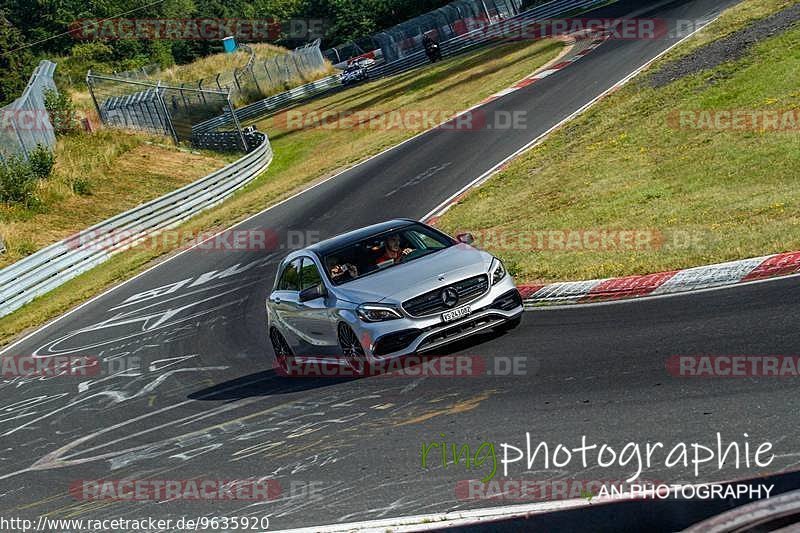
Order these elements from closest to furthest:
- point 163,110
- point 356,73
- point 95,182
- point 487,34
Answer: point 95,182, point 163,110, point 487,34, point 356,73

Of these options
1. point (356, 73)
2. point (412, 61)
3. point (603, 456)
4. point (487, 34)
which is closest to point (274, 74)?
point (356, 73)

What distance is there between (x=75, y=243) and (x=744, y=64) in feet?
61.2

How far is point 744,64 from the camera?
24.1 metres

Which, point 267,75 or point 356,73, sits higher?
point 267,75

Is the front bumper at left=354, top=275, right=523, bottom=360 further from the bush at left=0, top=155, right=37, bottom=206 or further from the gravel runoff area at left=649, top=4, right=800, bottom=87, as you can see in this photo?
the bush at left=0, top=155, right=37, bottom=206

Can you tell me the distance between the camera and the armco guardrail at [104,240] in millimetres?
28406

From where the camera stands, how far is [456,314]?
11.3 meters

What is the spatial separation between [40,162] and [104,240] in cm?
971

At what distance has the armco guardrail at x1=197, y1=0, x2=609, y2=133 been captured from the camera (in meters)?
56.1

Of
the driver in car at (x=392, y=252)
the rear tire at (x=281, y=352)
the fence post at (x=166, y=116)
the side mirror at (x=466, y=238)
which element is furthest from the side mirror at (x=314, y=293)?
the fence post at (x=166, y=116)

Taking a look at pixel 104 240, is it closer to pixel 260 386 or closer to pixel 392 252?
pixel 260 386

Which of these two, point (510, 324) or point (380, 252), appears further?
point (380, 252)

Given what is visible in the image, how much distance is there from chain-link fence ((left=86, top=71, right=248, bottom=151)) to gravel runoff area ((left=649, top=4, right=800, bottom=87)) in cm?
2599

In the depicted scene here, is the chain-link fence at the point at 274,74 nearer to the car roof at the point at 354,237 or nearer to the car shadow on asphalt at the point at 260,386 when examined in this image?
the car shadow on asphalt at the point at 260,386
